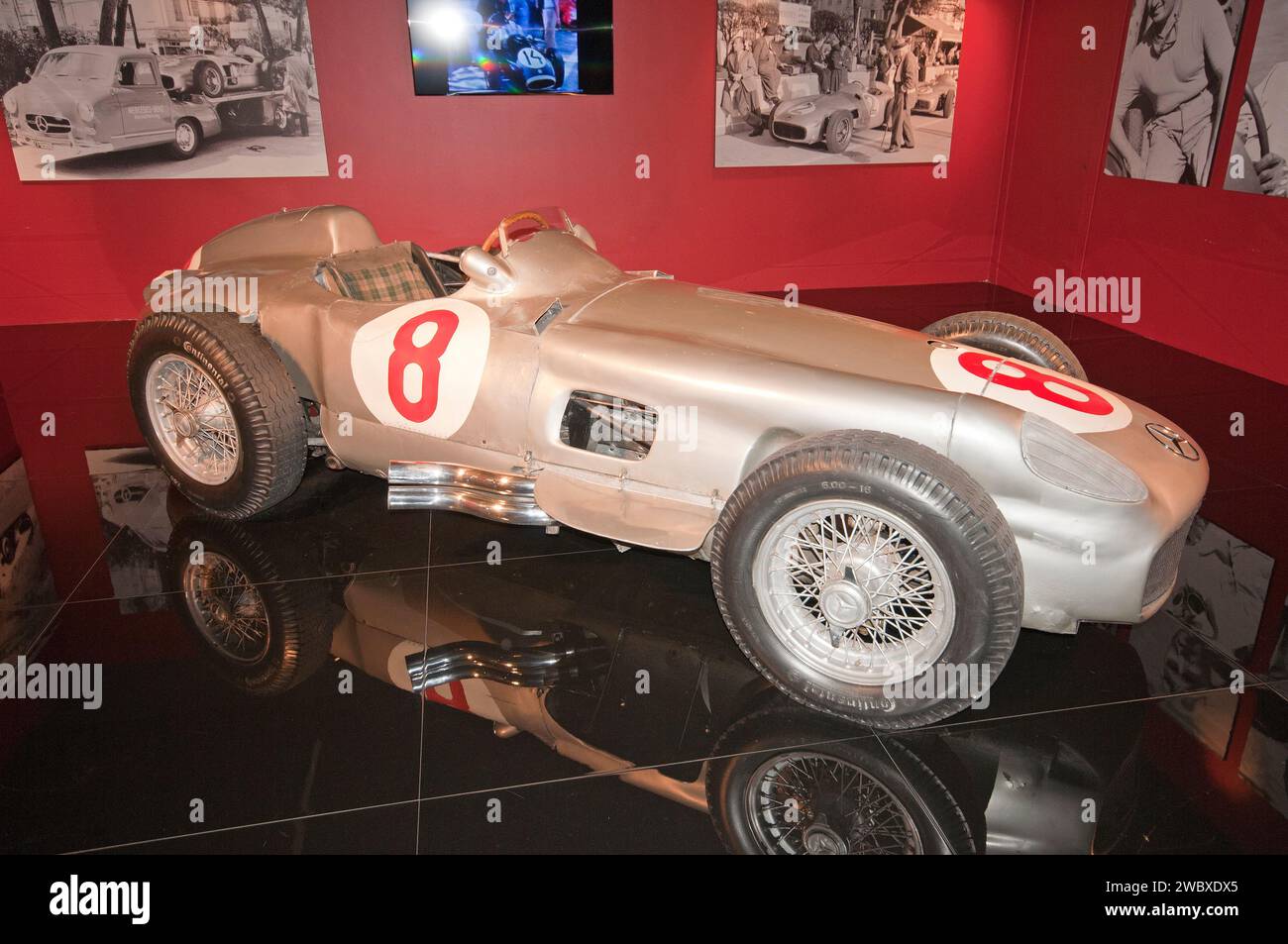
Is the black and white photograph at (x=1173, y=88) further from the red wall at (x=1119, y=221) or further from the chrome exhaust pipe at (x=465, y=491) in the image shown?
the chrome exhaust pipe at (x=465, y=491)

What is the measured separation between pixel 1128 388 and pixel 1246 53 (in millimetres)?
2530

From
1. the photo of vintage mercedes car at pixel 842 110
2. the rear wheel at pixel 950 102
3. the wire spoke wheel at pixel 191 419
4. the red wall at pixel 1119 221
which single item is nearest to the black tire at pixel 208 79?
the wire spoke wheel at pixel 191 419

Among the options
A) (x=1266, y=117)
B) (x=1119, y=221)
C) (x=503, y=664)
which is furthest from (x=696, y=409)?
(x=1119, y=221)

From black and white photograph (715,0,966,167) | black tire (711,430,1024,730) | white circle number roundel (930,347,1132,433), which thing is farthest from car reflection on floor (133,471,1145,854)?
black and white photograph (715,0,966,167)

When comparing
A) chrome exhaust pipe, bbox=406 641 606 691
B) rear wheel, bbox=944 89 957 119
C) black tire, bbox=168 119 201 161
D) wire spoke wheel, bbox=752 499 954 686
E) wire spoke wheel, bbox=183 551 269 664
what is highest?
rear wheel, bbox=944 89 957 119

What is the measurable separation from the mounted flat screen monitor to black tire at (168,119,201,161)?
195cm

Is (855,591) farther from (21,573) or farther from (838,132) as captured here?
(838,132)

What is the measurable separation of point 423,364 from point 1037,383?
8.17 ft

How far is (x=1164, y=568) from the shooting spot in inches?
118

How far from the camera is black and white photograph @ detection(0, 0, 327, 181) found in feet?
23.8

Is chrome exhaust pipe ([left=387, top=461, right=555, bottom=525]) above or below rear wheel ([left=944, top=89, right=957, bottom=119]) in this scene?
below

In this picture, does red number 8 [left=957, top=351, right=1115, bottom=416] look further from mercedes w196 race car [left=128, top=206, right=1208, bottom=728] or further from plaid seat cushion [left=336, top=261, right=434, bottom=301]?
plaid seat cushion [left=336, top=261, right=434, bottom=301]

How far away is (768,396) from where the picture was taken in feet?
10.4

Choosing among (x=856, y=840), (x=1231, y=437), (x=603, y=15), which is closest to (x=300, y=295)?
(x=856, y=840)
